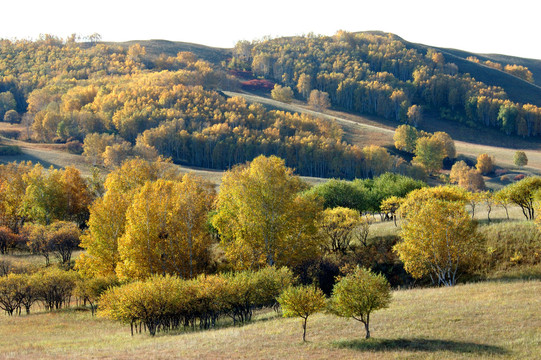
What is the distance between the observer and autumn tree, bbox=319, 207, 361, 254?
6856 centimetres

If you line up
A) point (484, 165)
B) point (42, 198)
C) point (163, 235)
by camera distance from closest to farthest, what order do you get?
point (163, 235) → point (42, 198) → point (484, 165)

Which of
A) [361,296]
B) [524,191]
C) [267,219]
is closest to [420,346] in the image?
[361,296]

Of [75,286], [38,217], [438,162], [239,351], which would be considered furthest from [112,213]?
[438,162]

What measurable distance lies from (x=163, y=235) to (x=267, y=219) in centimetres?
1317

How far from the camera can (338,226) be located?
69.4 m

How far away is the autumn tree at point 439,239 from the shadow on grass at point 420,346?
22.4 metres

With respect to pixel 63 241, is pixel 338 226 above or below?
above

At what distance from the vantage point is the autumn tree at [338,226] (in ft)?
225

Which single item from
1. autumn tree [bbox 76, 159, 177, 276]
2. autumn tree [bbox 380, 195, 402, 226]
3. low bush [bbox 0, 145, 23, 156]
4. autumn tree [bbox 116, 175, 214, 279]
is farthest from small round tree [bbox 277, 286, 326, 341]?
low bush [bbox 0, 145, 23, 156]

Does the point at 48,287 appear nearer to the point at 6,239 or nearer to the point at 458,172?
the point at 6,239

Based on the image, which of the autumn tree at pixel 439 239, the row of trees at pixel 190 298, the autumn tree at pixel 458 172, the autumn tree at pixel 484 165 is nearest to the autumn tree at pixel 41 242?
the row of trees at pixel 190 298

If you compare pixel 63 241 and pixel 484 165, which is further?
pixel 484 165

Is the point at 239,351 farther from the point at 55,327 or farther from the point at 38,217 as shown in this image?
the point at 38,217

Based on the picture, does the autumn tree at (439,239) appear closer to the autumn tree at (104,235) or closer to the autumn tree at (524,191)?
the autumn tree at (524,191)
